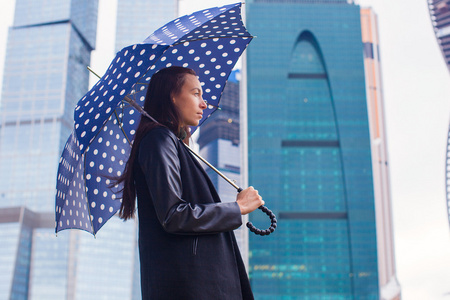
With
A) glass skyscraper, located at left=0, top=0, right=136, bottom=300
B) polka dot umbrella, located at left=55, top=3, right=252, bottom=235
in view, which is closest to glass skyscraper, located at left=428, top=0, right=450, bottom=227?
glass skyscraper, located at left=0, top=0, right=136, bottom=300

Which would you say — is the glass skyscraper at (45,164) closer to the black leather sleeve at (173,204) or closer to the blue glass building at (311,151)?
the blue glass building at (311,151)

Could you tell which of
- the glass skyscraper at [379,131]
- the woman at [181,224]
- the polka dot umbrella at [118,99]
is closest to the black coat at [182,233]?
the woman at [181,224]

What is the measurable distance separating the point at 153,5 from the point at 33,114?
27.8m

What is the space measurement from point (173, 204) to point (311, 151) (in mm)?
74054

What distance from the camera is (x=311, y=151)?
75188 mm

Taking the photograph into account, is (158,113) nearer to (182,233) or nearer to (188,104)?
(188,104)

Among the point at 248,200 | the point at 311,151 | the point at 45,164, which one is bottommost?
the point at 248,200

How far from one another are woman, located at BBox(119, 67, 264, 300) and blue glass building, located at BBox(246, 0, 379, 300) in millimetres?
65997

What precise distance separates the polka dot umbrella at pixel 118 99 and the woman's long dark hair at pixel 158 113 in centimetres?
9

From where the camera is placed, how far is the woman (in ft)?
6.34

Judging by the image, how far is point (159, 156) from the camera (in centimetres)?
203

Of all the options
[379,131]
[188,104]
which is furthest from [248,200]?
[379,131]

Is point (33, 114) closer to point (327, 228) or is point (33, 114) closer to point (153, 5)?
point (153, 5)

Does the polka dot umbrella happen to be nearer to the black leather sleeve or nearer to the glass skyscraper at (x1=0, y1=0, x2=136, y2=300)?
the black leather sleeve
